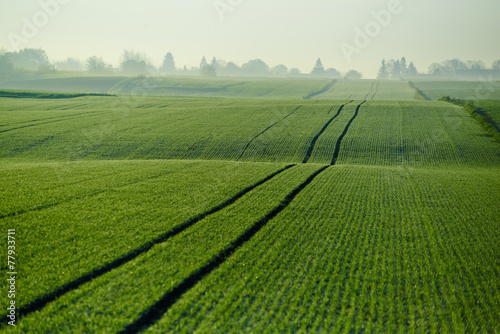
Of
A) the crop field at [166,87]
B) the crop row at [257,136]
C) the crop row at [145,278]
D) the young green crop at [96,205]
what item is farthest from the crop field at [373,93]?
the crop row at [145,278]

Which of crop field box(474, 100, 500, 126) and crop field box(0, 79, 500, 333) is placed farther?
crop field box(474, 100, 500, 126)

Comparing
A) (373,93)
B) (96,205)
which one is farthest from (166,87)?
(96,205)

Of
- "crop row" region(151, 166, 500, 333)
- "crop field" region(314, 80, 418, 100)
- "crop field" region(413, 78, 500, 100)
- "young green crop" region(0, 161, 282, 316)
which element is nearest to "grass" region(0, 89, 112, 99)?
"young green crop" region(0, 161, 282, 316)

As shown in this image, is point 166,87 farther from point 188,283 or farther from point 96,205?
point 188,283

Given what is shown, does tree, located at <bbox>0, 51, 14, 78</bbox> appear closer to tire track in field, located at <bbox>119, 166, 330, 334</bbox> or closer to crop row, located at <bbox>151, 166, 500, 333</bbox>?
crop row, located at <bbox>151, 166, 500, 333</bbox>

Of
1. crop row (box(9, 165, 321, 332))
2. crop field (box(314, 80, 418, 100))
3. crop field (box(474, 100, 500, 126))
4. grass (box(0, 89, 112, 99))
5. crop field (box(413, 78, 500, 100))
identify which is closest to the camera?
crop row (box(9, 165, 321, 332))

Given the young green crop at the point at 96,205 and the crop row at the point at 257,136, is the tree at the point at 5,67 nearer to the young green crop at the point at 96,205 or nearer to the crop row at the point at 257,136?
the crop row at the point at 257,136
